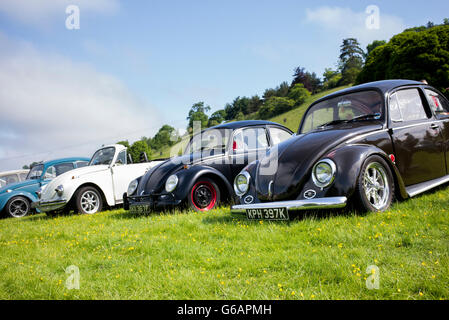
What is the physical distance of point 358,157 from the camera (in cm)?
382

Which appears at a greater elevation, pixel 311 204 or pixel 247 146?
pixel 247 146

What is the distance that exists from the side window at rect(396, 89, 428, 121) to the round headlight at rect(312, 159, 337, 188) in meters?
1.93

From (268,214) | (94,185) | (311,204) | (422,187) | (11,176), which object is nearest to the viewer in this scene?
(311,204)

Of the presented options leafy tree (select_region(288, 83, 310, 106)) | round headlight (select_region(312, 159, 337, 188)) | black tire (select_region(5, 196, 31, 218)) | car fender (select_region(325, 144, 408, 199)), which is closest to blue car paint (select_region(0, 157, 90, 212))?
black tire (select_region(5, 196, 31, 218))

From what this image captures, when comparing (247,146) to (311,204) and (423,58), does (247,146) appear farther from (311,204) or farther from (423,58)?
(423,58)

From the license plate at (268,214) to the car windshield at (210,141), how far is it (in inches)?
107

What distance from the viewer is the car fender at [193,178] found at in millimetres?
5836

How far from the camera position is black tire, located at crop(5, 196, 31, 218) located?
10.9 meters

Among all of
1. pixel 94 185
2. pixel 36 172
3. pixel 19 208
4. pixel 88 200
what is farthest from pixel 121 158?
pixel 19 208

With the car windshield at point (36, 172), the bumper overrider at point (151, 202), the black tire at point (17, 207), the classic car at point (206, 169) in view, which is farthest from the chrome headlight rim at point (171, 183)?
the black tire at point (17, 207)

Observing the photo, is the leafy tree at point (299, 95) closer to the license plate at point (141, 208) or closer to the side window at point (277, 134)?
the side window at point (277, 134)

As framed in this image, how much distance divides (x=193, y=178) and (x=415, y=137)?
3494 mm
